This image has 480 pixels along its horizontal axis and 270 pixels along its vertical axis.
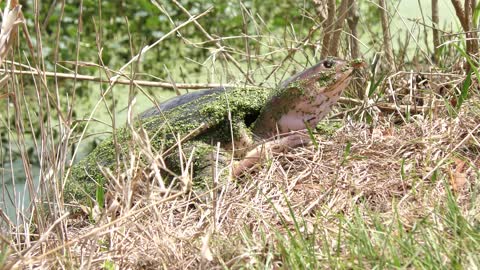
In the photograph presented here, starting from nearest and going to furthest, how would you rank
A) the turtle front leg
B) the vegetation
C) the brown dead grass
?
the vegetation → the brown dead grass → the turtle front leg

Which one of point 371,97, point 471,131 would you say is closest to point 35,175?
point 371,97

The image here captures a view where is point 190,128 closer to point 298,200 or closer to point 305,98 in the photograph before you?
point 305,98

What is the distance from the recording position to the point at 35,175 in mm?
5473

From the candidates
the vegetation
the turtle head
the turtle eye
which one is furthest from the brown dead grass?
the turtle eye

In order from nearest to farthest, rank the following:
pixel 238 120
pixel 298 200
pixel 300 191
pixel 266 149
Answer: pixel 298 200, pixel 300 191, pixel 266 149, pixel 238 120

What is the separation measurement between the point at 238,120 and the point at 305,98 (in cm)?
28

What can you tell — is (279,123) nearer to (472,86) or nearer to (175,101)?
(175,101)

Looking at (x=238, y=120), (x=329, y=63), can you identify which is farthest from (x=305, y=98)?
(x=238, y=120)

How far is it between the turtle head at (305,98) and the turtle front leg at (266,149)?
6cm

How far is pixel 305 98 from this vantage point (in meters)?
3.49

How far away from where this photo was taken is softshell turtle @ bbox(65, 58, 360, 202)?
3.42 m

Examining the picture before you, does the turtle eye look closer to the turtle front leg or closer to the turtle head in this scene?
the turtle head

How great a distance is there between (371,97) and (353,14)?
68 cm

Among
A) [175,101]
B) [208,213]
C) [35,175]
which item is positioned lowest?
[35,175]
